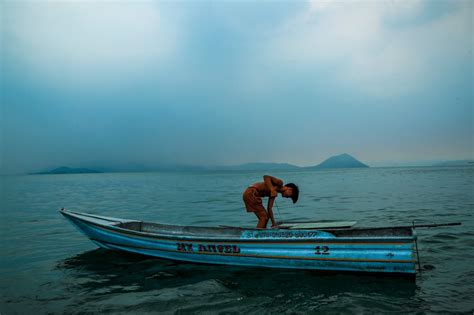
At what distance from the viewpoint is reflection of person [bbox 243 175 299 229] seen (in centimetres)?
919

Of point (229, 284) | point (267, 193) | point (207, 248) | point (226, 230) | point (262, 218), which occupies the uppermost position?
point (267, 193)

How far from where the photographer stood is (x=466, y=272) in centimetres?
830

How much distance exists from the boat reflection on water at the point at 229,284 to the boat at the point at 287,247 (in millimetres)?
279

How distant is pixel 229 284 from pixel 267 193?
2.91 meters

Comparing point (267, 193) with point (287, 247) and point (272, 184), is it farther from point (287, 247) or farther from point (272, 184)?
point (287, 247)

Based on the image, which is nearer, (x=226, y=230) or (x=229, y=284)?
(x=229, y=284)

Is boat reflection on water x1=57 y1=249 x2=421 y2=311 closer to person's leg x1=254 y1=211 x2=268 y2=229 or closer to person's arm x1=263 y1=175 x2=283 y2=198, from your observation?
person's leg x1=254 y1=211 x2=268 y2=229

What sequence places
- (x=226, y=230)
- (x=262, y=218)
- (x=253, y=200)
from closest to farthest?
(x=253, y=200)
(x=262, y=218)
(x=226, y=230)

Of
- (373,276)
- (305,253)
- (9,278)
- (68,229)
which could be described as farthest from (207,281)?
(68,229)

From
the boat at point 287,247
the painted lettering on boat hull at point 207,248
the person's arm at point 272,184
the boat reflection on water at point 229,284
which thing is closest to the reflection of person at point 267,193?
the person's arm at point 272,184

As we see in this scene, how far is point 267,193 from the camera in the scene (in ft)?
31.3

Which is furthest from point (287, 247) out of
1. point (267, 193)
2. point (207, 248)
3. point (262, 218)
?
point (207, 248)

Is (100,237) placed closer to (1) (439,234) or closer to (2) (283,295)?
(2) (283,295)

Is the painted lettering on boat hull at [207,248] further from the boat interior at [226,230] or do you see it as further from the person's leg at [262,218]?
the person's leg at [262,218]
